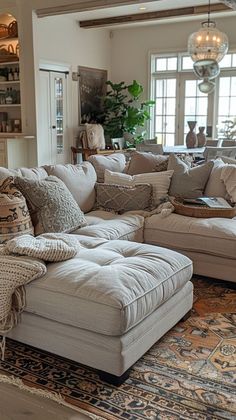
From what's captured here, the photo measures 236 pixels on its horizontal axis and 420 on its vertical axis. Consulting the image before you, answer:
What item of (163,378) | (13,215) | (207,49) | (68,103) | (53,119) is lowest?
(163,378)

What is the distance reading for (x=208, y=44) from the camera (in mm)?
5520

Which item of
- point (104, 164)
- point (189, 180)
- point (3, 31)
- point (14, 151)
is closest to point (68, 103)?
point (3, 31)

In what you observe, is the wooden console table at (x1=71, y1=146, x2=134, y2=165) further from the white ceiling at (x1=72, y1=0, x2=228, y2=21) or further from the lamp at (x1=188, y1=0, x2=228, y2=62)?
the lamp at (x1=188, y1=0, x2=228, y2=62)

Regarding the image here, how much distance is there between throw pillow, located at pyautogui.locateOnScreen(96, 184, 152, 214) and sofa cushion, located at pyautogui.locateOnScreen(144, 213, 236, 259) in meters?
0.26

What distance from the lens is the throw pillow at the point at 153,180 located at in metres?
4.03

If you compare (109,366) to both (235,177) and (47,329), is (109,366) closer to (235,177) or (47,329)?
(47,329)

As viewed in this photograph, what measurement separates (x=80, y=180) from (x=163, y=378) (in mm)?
2074

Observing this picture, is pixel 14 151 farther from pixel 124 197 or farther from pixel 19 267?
pixel 19 267

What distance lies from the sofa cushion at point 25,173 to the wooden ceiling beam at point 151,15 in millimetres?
5090

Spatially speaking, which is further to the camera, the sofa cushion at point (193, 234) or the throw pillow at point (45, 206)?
the sofa cushion at point (193, 234)

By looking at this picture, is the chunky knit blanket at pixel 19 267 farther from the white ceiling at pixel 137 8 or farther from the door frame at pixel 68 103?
the door frame at pixel 68 103

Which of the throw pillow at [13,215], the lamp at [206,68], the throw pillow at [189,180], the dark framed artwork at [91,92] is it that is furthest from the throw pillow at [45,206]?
the dark framed artwork at [91,92]

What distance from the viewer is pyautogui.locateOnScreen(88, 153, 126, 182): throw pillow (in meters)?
4.30

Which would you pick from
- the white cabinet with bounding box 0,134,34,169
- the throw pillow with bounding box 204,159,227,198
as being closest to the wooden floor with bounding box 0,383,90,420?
the throw pillow with bounding box 204,159,227,198
